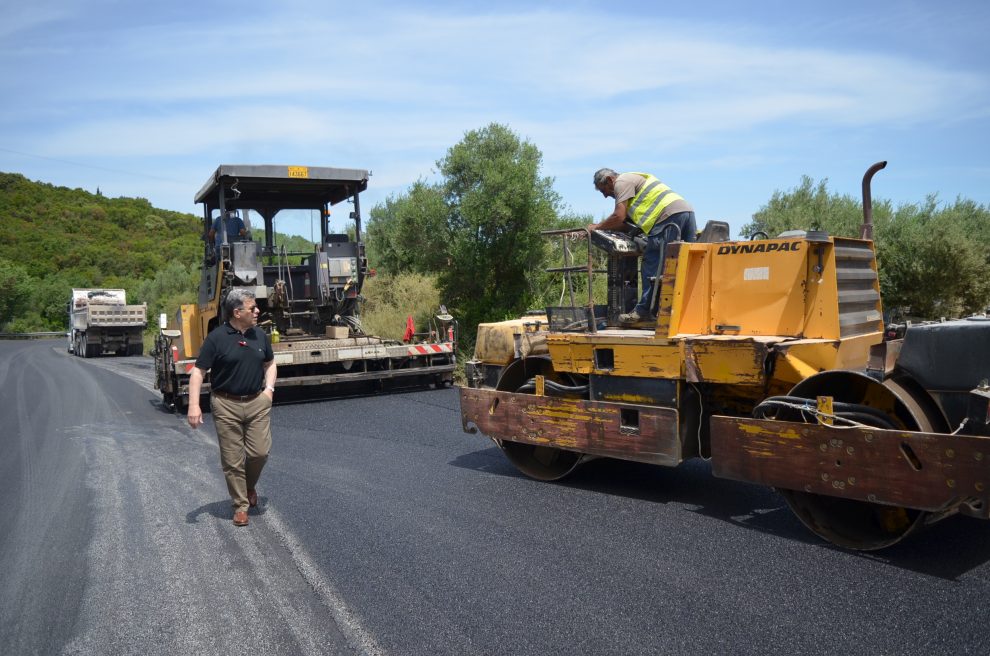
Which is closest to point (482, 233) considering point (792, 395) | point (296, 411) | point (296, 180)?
point (296, 180)

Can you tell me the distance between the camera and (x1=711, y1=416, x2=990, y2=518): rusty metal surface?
3.99 metres

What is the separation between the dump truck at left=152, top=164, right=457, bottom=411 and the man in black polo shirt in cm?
551

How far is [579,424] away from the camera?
6.07 metres

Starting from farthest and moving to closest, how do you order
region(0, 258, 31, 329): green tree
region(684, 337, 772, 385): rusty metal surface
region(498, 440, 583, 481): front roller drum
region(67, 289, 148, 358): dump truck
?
region(0, 258, 31, 329): green tree < region(67, 289, 148, 358): dump truck < region(498, 440, 583, 481): front roller drum < region(684, 337, 772, 385): rusty metal surface

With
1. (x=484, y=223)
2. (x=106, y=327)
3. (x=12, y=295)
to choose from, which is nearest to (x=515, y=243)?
(x=484, y=223)

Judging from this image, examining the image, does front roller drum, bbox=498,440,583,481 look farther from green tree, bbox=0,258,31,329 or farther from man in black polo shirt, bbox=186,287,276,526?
green tree, bbox=0,258,31,329

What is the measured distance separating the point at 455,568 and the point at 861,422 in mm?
2420

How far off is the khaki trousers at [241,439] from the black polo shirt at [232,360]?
0.37 ft

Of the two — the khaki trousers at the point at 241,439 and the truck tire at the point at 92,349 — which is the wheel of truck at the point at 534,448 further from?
the truck tire at the point at 92,349

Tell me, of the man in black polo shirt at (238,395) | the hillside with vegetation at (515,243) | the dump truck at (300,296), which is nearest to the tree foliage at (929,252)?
the hillside with vegetation at (515,243)

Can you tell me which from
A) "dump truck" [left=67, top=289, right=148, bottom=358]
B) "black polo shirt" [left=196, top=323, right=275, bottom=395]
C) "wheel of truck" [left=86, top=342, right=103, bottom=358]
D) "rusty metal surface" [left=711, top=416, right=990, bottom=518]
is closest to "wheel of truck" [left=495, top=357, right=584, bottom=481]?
"rusty metal surface" [left=711, top=416, right=990, bottom=518]

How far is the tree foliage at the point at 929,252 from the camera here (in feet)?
Result: 46.0

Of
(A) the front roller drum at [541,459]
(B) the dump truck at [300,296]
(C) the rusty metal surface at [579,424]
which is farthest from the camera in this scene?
(B) the dump truck at [300,296]

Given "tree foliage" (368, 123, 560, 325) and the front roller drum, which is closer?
the front roller drum
